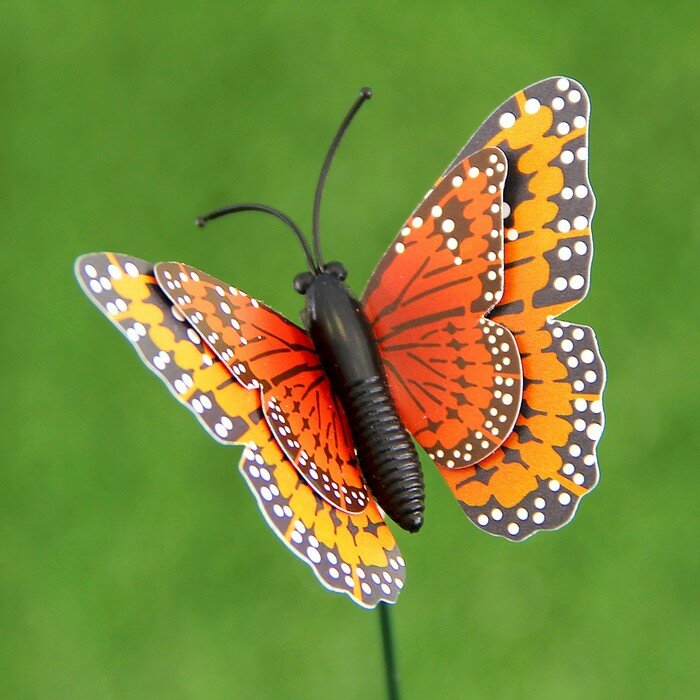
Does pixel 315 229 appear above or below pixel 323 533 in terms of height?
above

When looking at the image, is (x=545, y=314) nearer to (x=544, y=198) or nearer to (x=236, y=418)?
(x=544, y=198)

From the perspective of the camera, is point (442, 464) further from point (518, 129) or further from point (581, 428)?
point (518, 129)

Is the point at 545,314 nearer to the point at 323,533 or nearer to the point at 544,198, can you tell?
the point at 544,198

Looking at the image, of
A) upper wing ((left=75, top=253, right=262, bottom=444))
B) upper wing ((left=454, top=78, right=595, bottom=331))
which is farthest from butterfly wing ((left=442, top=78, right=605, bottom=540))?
upper wing ((left=75, top=253, right=262, bottom=444))

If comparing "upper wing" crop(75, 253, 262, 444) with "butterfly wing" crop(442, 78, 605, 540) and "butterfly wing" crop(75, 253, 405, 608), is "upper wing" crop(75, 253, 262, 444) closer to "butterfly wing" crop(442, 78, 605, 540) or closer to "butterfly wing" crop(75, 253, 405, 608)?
"butterfly wing" crop(75, 253, 405, 608)

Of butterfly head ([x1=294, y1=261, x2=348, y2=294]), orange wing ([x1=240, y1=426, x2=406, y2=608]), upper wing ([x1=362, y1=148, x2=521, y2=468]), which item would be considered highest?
butterfly head ([x1=294, y1=261, x2=348, y2=294])

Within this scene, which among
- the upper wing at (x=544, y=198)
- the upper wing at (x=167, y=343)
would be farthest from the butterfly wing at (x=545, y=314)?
the upper wing at (x=167, y=343)

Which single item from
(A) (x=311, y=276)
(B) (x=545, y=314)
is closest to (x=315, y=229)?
(A) (x=311, y=276)
